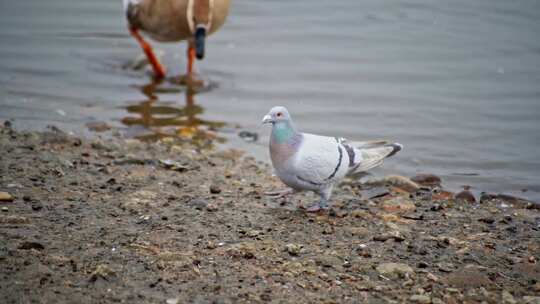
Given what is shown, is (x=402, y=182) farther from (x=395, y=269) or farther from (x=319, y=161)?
(x=395, y=269)

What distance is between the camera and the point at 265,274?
13.9 feet

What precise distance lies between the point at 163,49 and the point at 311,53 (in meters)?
2.19

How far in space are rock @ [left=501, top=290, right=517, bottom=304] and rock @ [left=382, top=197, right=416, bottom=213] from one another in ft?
5.27

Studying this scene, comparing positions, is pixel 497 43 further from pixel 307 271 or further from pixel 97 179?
pixel 307 271

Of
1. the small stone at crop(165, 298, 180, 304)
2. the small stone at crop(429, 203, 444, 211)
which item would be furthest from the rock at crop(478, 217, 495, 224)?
the small stone at crop(165, 298, 180, 304)

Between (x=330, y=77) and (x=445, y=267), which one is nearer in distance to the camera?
(x=445, y=267)

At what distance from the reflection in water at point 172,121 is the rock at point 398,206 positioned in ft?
7.55

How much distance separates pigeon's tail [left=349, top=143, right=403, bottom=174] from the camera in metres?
5.71

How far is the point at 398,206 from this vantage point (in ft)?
19.2

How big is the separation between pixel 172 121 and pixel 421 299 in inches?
193

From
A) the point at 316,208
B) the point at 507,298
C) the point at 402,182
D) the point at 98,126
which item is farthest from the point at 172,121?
the point at 507,298

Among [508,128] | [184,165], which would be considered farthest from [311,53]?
[184,165]

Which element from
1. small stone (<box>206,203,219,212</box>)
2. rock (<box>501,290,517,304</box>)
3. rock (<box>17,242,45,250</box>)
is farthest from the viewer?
small stone (<box>206,203,219,212</box>)

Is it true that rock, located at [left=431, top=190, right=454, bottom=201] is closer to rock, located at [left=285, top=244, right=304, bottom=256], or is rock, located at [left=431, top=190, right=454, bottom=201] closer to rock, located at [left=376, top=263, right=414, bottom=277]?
rock, located at [left=376, top=263, right=414, bottom=277]
